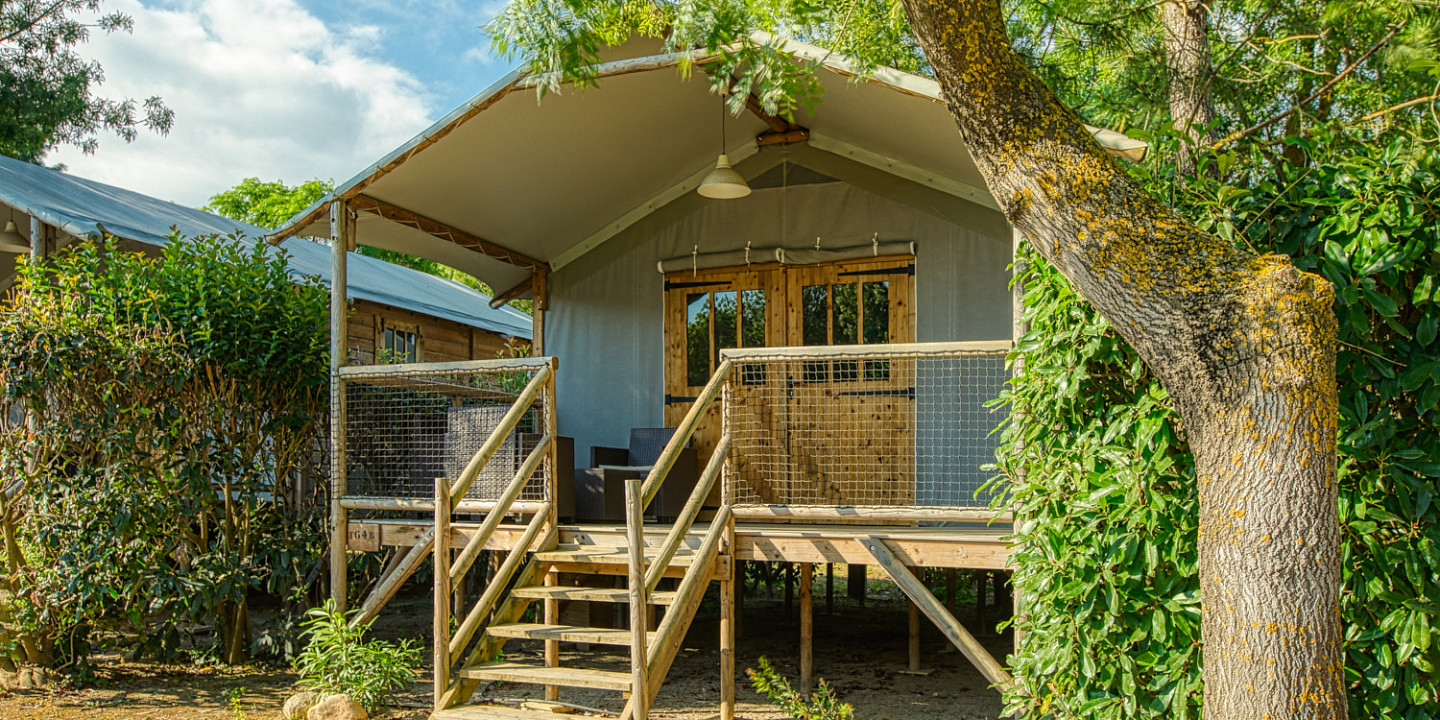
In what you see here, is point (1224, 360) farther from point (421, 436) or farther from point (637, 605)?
point (421, 436)

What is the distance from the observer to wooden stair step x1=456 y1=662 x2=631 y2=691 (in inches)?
189

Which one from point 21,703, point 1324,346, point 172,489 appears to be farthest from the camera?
point 172,489

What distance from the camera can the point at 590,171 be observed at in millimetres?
7371

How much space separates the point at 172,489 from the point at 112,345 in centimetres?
95

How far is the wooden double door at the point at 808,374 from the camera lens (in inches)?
283

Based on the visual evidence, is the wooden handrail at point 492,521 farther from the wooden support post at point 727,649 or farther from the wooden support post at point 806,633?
the wooden support post at point 806,633

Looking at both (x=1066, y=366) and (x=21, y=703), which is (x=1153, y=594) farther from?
(x=21, y=703)

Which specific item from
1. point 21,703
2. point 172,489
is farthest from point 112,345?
point 21,703

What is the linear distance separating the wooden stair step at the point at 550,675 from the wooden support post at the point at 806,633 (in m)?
1.30

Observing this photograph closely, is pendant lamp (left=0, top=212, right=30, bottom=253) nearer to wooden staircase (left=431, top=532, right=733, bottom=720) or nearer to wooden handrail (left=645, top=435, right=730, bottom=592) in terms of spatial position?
wooden staircase (left=431, top=532, right=733, bottom=720)

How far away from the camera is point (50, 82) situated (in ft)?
56.9

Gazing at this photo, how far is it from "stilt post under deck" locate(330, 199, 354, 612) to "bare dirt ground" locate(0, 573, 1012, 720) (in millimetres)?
728

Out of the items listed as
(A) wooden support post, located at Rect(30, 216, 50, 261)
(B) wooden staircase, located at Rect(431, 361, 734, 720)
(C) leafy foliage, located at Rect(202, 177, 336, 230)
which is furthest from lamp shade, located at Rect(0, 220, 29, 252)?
(C) leafy foliage, located at Rect(202, 177, 336, 230)

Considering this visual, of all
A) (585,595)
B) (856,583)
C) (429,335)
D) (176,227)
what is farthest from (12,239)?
(856,583)
